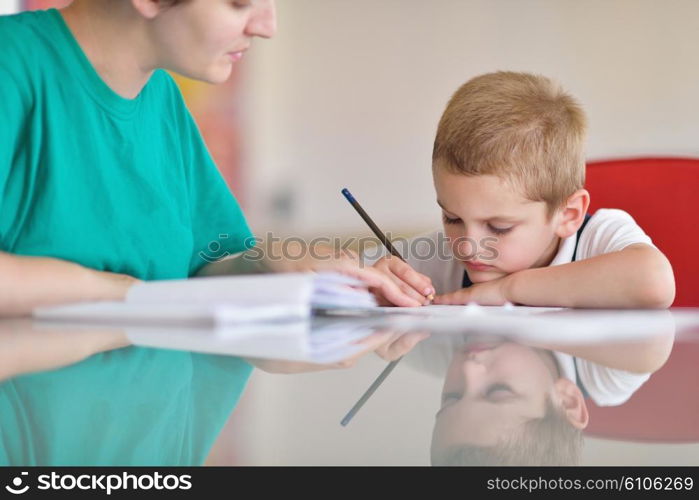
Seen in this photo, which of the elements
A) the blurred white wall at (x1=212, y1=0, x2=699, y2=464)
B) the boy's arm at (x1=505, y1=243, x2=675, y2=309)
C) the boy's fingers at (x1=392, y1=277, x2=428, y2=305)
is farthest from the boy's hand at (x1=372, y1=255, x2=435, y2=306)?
the blurred white wall at (x1=212, y1=0, x2=699, y2=464)

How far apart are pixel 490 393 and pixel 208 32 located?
0.74m

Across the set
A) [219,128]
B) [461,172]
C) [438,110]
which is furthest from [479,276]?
[219,128]

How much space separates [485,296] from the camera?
3.39ft

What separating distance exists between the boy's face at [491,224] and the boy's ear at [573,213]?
0.04 ft

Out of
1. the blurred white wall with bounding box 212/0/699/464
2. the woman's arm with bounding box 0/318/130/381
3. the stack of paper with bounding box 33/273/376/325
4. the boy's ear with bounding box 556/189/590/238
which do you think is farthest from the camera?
the blurred white wall with bounding box 212/0/699/464

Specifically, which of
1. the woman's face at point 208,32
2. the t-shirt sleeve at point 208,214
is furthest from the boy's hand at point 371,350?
the t-shirt sleeve at point 208,214

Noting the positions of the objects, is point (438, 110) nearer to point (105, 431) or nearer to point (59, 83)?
point (59, 83)

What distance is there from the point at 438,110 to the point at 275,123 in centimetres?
87

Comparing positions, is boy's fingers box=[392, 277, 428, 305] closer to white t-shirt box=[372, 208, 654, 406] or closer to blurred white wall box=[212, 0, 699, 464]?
white t-shirt box=[372, 208, 654, 406]

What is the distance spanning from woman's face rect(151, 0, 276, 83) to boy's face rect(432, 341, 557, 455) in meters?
0.61

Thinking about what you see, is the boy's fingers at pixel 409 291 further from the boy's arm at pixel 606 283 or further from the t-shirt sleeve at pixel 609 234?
the t-shirt sleeve at pixel 609 234

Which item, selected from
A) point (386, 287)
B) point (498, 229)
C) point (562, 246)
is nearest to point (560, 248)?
point (562, 246)

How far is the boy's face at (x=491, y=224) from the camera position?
117 cm

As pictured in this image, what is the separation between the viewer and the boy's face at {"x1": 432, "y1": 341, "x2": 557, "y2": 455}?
30cm
